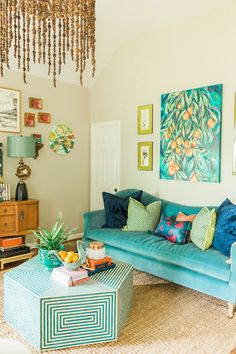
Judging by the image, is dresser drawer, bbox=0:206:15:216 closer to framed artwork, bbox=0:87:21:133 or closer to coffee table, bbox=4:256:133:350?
framed artwork, bbox=0:87:21:133

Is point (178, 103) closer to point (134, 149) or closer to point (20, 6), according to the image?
point (134, 149)

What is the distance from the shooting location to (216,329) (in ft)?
8.01

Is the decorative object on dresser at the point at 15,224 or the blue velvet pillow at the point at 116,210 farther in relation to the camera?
the blue velvet pillow at the point at 116,210

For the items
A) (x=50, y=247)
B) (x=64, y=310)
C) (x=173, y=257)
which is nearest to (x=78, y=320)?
(x=64, y=310)

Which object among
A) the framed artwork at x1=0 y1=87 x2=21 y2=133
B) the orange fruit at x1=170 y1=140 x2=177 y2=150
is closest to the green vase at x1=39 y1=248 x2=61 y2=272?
the orange fruit at x1=170 y1=140 x2=177 y2=150

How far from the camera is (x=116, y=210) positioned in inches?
158

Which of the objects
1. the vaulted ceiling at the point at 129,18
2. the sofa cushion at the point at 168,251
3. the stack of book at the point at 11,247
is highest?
the vaulted ceiling at the point at 129,18

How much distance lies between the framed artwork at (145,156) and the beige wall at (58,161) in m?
1.17

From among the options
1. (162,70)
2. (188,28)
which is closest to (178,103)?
(162,70)

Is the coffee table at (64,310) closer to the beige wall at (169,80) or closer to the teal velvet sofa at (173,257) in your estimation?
the teal velvet sofa at (173,257)

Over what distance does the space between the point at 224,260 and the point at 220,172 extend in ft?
4.15

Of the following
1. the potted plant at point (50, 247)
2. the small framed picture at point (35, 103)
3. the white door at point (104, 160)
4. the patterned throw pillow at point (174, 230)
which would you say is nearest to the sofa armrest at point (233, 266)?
the patterned throw pillow at point (174, 230)

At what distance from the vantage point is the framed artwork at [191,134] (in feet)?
12.1

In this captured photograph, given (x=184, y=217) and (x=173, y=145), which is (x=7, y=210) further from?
(x=173, y=145)
